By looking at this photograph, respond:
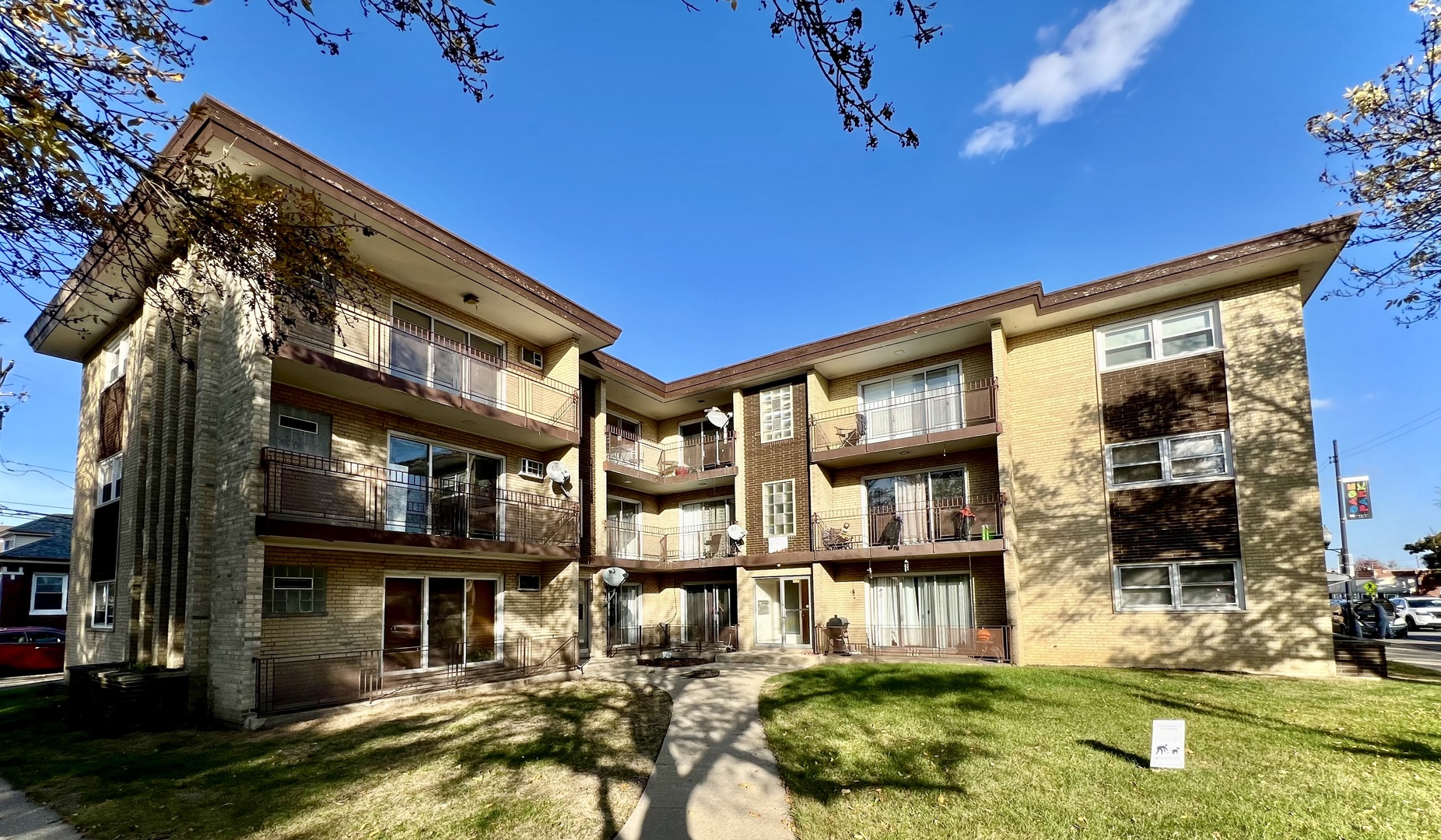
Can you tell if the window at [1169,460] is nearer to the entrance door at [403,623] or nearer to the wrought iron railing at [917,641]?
the wrought iron railing at [917,641]

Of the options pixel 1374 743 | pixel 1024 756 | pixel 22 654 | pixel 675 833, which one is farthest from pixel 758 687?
pixel 22 654

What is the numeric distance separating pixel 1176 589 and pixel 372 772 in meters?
15.3

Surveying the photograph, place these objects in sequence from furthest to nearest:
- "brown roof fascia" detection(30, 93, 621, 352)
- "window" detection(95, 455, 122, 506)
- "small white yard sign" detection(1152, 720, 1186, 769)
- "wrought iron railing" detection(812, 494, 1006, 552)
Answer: "wrought iron railing" detection(812, 494, 1006, 552)
"window" detection(95, 455, 122, 506)
"brown roof fascia" detection(30, 93, 621, 352)
"small white yard sign" detection(1152, 720, 1186, 769)

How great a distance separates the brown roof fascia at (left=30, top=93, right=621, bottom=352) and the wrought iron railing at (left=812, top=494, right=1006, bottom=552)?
322 inches

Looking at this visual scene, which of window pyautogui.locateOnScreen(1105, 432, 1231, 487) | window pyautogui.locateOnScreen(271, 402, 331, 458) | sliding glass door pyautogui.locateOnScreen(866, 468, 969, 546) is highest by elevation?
window pyautogui.locateOnScreen(271, 402, 331, 458)

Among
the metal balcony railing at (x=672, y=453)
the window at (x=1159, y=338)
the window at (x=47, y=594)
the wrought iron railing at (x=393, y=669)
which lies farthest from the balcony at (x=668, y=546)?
the window at (x=47, y=594)

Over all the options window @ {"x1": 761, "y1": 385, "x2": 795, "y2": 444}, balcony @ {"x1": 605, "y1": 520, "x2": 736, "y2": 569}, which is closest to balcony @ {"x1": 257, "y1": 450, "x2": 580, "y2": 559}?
balcony @ {"x1": 605, "y1": 520, "x2": 736, "y2": 569}

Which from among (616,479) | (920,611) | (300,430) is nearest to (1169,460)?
(920,611)

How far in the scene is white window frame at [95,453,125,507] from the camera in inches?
621

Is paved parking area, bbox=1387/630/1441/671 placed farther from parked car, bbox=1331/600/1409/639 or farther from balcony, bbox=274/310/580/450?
balcony, bbox=274/310/580/450

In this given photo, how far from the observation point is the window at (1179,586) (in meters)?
15.2

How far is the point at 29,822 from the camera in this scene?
718 centimetres

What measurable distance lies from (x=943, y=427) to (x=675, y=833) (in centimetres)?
1413

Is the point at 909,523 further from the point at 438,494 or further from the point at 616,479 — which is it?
the point at 438,494
